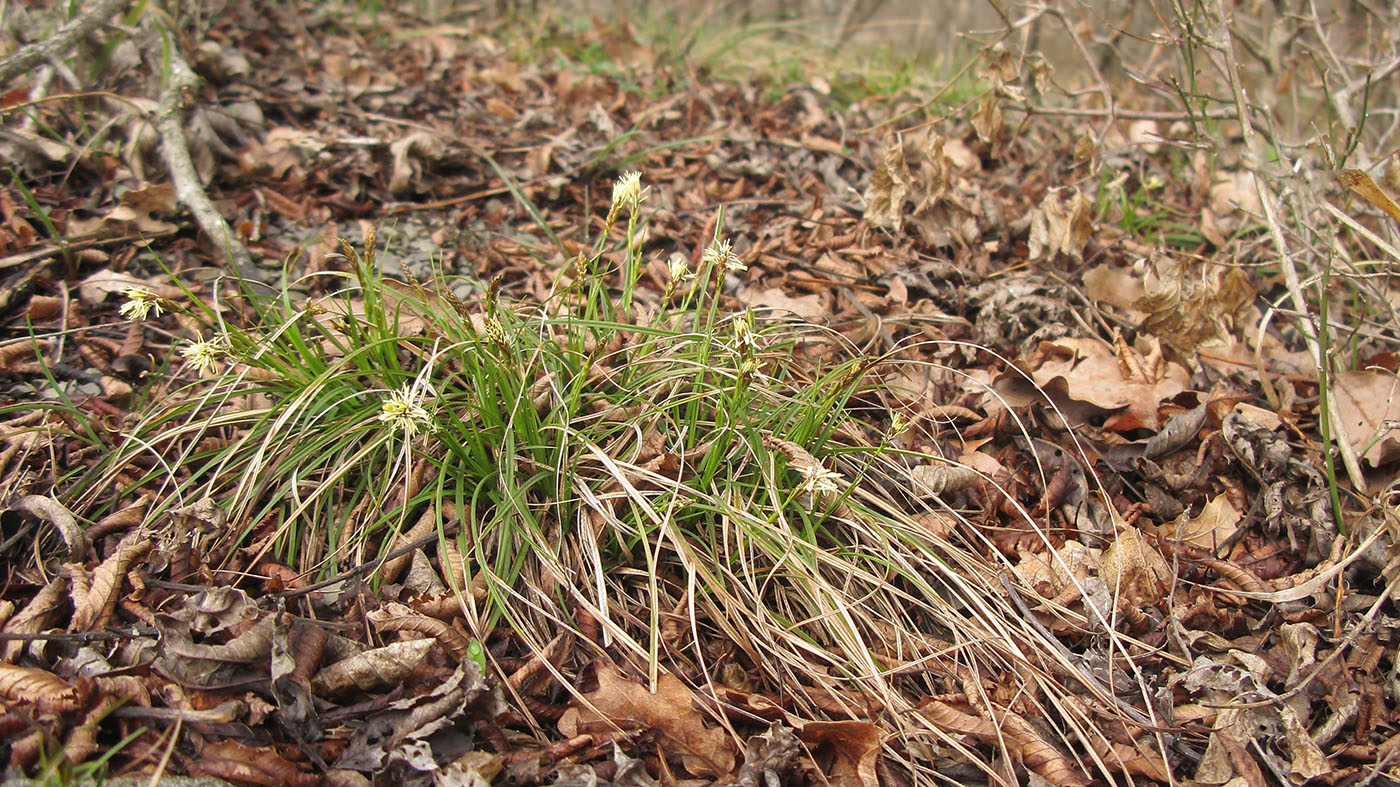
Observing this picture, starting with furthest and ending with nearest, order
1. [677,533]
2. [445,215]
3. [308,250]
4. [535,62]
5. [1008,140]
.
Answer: [535,62]
[1008,140]
[445,215]
[308,250]
[677,533]

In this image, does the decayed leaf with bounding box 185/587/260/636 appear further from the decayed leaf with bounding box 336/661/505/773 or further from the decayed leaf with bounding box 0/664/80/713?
the decayed leaf with bounding box 336/661/505/773

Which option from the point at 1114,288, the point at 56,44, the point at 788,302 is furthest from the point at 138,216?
the point at 1114,288

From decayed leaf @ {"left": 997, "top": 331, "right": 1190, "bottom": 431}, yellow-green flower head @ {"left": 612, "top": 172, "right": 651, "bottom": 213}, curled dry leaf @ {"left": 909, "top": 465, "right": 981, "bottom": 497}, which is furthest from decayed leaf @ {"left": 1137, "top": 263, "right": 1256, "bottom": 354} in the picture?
yellow-green flower head @ {"left": 612, "top": 172, "right": 651, "bottom": 213}

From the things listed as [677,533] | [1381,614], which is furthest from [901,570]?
[1381,614]

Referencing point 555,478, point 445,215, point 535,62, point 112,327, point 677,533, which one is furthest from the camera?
point 535,62

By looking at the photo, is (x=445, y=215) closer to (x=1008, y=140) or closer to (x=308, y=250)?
(x=308, y=250)

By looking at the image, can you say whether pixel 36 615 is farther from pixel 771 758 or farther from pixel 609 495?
pixel 771 758

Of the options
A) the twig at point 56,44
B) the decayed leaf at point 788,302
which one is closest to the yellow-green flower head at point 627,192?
the decayed leaf at point 788,302
